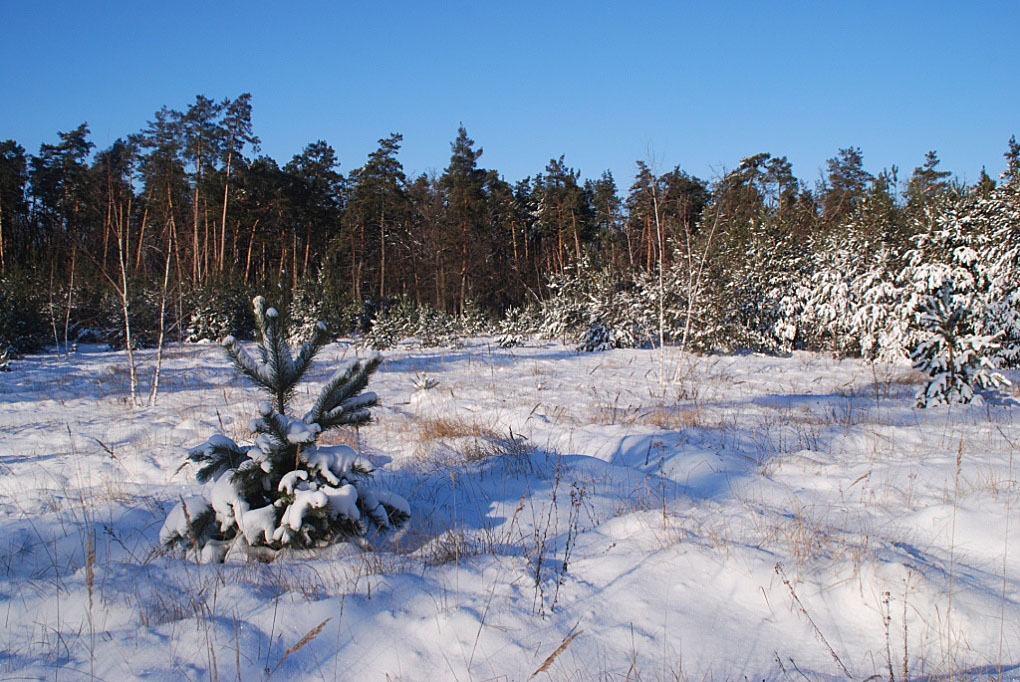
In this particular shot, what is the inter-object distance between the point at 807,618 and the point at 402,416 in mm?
6143

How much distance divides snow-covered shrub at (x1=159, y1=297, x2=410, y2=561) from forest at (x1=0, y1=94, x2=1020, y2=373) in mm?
6935

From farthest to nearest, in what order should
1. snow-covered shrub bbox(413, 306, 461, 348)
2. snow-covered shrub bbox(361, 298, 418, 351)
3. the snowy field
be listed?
snow-covered shrub bbox(413, 306, 461, 348) → snow-covered shrub bbox(361, 298, 418, 351) → the snowy field

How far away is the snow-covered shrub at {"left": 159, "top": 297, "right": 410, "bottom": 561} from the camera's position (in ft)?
9.08

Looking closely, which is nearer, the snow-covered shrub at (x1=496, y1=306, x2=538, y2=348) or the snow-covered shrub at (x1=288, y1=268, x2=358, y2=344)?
the snow-covered shrub at (x1=496, y1=306, x2=538, y2=348)

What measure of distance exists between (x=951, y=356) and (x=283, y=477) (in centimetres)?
845

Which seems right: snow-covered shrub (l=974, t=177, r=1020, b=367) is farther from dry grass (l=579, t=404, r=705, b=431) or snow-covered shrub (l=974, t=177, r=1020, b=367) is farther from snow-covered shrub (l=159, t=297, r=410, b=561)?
snow-covered shrub (l=159, t=297, r=410, b=561)

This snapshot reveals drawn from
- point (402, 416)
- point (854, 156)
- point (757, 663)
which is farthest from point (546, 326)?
point (854, 156)

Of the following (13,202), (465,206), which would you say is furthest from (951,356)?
(13,202)

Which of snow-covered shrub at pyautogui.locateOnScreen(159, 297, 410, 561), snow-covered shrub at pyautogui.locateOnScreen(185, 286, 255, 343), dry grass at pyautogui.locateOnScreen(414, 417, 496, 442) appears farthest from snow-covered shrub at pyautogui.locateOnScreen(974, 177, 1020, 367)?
snow-covered shrub at pyautogui.locateOnScreen(185, 286, 255, 343)

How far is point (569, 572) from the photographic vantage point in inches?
101

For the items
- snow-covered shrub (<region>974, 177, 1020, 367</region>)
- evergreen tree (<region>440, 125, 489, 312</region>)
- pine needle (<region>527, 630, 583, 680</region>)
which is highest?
evergreen tree (<region>440, 125, 489, 312</region>)

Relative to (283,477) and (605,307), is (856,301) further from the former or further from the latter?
(283,477)

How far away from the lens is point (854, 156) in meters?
40.0

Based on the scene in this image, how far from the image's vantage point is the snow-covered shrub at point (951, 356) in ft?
24.7
